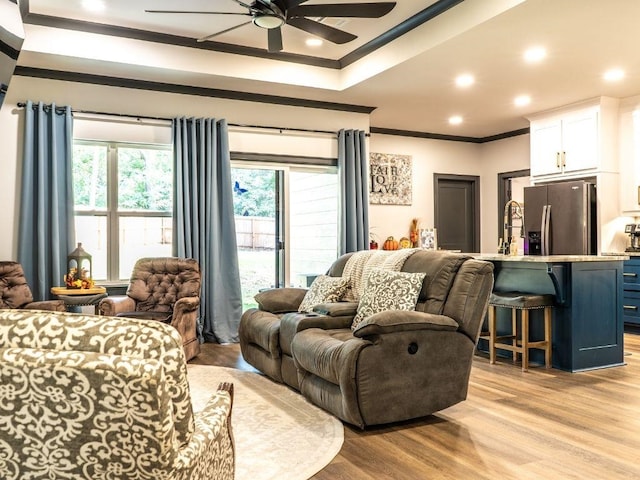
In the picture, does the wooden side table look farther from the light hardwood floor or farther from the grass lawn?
the light hardwood floor

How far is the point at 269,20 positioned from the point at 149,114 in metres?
2.55

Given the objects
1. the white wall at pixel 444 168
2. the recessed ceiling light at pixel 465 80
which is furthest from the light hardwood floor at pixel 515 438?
the white wall at pixel 444 168

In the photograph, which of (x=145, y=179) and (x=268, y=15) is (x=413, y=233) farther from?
(x=268, y=15)

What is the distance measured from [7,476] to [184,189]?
4785 mm

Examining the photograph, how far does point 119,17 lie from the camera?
4.95 meters

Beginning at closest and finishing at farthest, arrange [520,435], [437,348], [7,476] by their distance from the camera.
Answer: [7,476] → [520,435] → [437,348]

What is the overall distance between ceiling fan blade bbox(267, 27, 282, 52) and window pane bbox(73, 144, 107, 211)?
2478 mm

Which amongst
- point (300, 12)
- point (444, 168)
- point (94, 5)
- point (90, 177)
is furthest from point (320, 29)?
point (444, 168)

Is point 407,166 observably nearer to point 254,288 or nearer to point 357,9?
point 254,288

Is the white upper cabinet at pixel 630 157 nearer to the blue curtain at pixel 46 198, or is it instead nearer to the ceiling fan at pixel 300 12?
the ceiling fan at pixel 300 12

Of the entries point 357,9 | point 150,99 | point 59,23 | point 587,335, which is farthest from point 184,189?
point 587,335

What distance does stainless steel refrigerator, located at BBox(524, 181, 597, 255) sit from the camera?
6543 millimetres

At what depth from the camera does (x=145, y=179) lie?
597 cm

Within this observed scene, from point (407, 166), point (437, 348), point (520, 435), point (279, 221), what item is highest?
point (407, 166)
